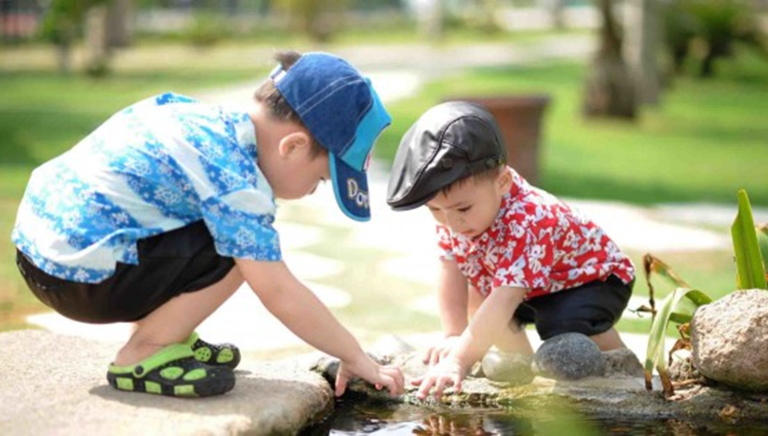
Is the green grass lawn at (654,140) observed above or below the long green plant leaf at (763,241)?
below

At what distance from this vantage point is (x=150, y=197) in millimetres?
2941

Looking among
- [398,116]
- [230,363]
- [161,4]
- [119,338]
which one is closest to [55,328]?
[119,338]

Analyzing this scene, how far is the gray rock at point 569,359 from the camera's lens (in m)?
3.26

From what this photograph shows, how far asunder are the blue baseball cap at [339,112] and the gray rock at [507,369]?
22.2 inches

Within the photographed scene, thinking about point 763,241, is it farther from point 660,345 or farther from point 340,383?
point 340,383

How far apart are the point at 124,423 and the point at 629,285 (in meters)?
1.54

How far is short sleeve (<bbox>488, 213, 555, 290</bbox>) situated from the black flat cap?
7.7 inches

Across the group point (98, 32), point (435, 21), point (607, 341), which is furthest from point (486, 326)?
point (435, 21)

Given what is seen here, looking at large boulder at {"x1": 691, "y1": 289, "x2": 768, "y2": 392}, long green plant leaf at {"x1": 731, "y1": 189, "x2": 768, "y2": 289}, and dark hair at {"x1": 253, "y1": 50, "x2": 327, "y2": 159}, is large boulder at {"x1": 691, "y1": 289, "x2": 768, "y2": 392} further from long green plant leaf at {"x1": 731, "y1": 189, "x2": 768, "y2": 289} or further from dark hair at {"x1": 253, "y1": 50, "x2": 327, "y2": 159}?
dark hair at {"x1": 253, "y1": 50, "x2": 327, "y2": 159}

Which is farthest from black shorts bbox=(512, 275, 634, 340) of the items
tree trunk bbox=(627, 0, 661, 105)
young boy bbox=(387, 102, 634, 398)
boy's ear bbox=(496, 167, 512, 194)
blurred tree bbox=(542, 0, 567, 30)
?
blurred tree bbox=(542, 0, 567, 30)

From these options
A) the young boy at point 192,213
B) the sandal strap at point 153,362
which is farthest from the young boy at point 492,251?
the sandal strap at point 153,362

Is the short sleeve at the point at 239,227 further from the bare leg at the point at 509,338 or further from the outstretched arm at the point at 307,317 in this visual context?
the bare leg at the point at 509,338

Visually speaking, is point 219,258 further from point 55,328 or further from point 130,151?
point 55,328

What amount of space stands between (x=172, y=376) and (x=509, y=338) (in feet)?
3.51
